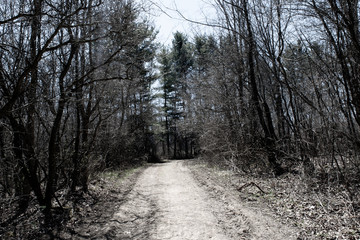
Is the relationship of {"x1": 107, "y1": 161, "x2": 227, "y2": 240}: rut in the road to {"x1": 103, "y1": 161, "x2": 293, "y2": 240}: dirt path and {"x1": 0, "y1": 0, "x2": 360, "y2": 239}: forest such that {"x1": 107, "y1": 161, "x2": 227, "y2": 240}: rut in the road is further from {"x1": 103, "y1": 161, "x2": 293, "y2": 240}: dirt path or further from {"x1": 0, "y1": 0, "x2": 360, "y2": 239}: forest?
{"x1": 0, "y1": 0, "x2": 360, "y2": 239}: forest

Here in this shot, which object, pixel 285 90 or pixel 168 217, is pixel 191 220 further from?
pixel 285 90

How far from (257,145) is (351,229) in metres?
7.06

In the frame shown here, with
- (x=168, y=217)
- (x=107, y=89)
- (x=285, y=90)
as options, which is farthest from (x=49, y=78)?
(x=285, y=90)

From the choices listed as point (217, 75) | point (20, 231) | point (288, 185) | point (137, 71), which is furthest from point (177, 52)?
point (20, 231)

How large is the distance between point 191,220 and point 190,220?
2cm

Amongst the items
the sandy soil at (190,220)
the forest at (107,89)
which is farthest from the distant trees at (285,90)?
the sandy soil at (190,220)

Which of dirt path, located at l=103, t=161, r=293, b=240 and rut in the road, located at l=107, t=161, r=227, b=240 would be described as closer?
dirt path, located at l=103, t=161, r=293, b=240

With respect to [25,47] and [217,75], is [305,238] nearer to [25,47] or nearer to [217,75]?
[25,47]

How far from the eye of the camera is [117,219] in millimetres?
6031

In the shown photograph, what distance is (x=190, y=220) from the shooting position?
5.55 meters

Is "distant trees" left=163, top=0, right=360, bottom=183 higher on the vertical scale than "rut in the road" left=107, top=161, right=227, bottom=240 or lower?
higher

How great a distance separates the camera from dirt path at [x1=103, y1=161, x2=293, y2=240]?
475cm

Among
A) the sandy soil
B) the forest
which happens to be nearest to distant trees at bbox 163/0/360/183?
the forest

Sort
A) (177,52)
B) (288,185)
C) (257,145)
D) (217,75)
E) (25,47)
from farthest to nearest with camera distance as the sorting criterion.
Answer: (177,52), (217,75), (257,145), (288,185), (25,47)
